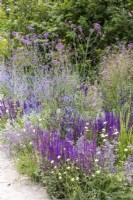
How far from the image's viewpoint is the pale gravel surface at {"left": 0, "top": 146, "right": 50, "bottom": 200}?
12.2ft

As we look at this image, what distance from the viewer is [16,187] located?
392cm

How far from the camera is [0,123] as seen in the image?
5492mm

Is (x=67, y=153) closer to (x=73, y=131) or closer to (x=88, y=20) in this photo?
(x=73, y=131)

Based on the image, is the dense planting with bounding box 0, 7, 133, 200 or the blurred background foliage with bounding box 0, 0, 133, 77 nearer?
the dense planting with bounding box 0, 7, 133, 200

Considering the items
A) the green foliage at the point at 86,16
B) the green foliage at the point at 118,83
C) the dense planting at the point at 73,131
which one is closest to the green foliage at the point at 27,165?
the dense planting at the point at 73,131

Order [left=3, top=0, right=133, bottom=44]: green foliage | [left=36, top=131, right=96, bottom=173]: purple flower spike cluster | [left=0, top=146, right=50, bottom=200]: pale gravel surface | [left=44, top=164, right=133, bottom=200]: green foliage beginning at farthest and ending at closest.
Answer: [left=3, top=0, right=133, bottom=44]: green foliage → [left=0, top=146, right=50, bottom=200]: pale gravel surface → [left=36, top=131, right=96, bottom=173]: purple flower spike cluster → [left=44, top=164, right=133, bottom=200]: green foliage

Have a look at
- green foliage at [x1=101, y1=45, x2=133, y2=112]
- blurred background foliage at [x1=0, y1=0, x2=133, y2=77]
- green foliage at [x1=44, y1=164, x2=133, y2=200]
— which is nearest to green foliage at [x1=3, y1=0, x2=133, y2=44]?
blurred background foliage at [x1=0, y1=0, x2=133, y2=77]

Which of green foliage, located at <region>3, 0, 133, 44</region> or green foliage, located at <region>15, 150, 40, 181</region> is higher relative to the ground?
green foliage, located at <region>3, 0, 133, 44</region>

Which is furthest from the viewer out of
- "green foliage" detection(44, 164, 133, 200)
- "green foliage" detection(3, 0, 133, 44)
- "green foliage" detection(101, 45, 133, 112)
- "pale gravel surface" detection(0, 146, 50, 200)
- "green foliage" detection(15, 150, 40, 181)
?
"green foliage" detection(3, 0, 133, 44)

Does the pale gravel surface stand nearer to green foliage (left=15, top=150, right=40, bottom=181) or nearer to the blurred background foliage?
green foliage (left=15, top=150, right=40, bottom=181)

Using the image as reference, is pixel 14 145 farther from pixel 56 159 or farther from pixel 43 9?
pixel 43 9

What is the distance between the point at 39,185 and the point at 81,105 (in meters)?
1.34

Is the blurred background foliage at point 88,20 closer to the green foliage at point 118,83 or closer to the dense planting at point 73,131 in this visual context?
the dense planting at point 73,131

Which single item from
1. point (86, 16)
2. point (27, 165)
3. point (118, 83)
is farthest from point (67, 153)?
point (86, 16)
